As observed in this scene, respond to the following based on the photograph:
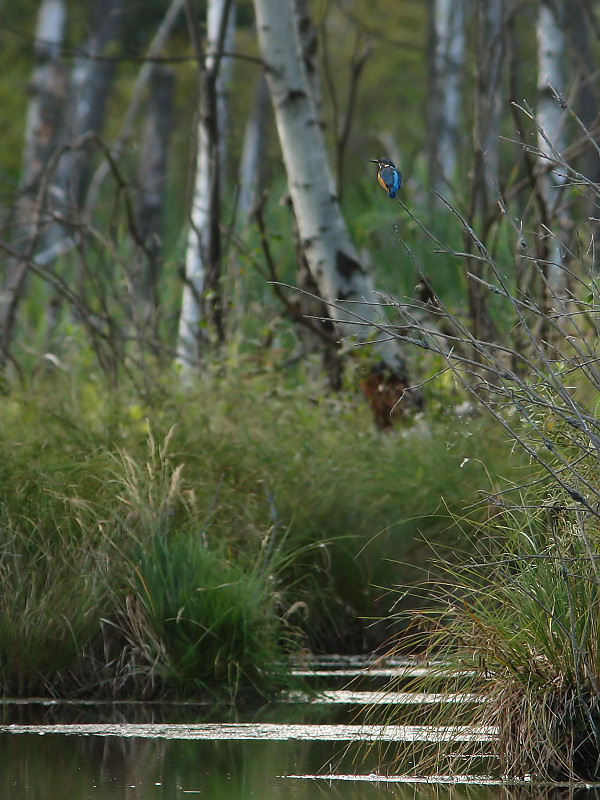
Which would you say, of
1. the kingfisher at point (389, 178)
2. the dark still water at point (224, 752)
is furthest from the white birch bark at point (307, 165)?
the kingfisher at point (389, 178)

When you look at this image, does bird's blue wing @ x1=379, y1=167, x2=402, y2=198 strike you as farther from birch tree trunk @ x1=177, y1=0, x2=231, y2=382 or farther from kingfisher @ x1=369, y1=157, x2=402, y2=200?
birch tree trunk @ x1=177, y1=0, x2=231, y2=382

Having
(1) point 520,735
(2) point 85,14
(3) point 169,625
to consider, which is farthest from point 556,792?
(2) point 85,14

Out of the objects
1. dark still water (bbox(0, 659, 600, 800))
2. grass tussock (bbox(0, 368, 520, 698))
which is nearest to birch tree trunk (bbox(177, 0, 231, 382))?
grass tussock (bbox(0, 368, 520, 698))

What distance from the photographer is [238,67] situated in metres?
24.8

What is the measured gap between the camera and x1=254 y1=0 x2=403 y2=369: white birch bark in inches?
285

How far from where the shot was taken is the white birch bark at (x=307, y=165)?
723cm

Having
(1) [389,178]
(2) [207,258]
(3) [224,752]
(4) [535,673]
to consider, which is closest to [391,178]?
(1) [389,178]

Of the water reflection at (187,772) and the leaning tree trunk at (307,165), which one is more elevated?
the leaning tree trunk at (307,165)

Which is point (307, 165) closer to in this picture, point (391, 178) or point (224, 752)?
point (391, 178)

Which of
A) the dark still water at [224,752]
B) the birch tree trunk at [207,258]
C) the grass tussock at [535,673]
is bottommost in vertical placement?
the dark still water at [224,752]

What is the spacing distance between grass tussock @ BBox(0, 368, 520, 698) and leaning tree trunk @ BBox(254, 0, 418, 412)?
84cm

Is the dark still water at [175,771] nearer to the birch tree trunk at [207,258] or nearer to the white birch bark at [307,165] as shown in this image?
the birch tree trunk at [207,258]

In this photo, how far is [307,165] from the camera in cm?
722

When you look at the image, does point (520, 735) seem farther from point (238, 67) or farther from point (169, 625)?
point (238, 67)
